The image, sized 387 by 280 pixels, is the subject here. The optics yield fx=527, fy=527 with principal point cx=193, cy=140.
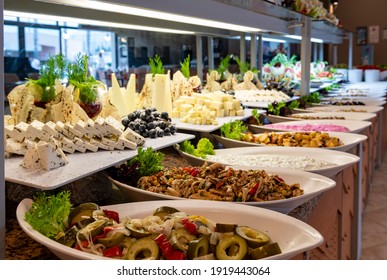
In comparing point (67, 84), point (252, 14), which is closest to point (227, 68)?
point (252, 14)

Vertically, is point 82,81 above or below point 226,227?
above

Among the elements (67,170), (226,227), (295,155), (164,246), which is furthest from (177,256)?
(295,155)

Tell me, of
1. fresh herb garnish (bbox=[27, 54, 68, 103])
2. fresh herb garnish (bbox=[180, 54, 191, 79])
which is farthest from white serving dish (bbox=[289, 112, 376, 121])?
fresh herb garnish (bbox=[27, 54, 68, 103])

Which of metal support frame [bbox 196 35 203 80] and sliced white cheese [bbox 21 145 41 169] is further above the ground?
metal support frame [bbox 196 35 203 80]

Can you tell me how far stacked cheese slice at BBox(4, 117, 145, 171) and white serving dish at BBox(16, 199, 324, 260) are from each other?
288 millimetres

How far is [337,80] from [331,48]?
276 cm

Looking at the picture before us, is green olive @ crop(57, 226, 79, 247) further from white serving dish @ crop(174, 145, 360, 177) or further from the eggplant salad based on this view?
white serving dish @ crop(174, 145, 360, 177)

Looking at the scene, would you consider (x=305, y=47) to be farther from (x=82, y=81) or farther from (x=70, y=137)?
(x=70, y=137)

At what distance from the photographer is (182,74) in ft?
8.66

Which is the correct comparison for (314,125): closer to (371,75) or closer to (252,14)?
(252,14)

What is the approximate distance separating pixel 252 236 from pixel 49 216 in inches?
14.8

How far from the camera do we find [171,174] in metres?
1.36

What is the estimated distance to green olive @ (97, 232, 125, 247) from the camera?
3.03 ft

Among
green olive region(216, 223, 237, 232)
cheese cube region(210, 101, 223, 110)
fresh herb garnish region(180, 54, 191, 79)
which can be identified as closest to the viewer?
green olive region(216, 223, 237, 232)
